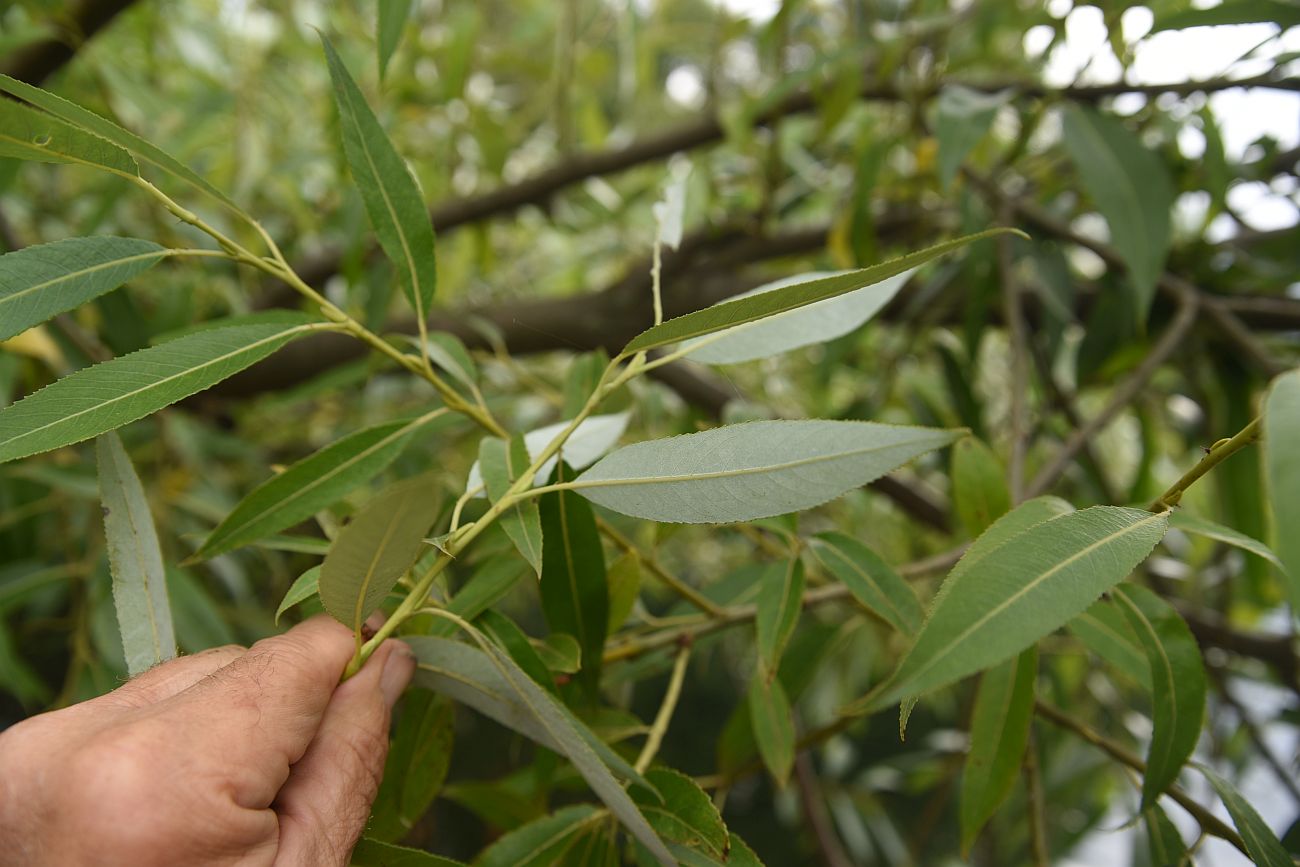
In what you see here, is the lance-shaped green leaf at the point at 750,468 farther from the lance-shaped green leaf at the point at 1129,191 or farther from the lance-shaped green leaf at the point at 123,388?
the lance-shaped green leaf at the point at 1129,191

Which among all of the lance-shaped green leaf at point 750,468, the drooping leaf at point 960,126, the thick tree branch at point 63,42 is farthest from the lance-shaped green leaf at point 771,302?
the thick tree branch at point 63,42

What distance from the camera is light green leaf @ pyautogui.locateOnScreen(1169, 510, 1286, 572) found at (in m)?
0.26

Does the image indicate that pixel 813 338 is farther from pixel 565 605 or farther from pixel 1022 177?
pixel 1022 177

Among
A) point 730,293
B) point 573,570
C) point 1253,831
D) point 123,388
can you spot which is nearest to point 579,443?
point 573,570

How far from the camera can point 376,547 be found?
0.22 metres

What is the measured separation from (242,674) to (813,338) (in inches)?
8.6

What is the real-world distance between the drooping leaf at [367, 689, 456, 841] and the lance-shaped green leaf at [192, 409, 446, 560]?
0.30 feet

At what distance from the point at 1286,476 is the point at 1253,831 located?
20cm

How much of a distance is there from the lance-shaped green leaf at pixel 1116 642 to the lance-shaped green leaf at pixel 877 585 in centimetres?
8

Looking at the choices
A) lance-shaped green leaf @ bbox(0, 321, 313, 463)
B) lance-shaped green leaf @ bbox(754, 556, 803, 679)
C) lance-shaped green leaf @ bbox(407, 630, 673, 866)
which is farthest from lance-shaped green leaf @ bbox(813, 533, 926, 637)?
lance-shaped green leaf @ bbox(0, 321, 313, 463)

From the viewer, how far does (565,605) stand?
342 millimetres

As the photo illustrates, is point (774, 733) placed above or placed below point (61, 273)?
below

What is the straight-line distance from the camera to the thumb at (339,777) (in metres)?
0.25

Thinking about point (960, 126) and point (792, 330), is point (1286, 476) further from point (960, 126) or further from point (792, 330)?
point (960, 126)
